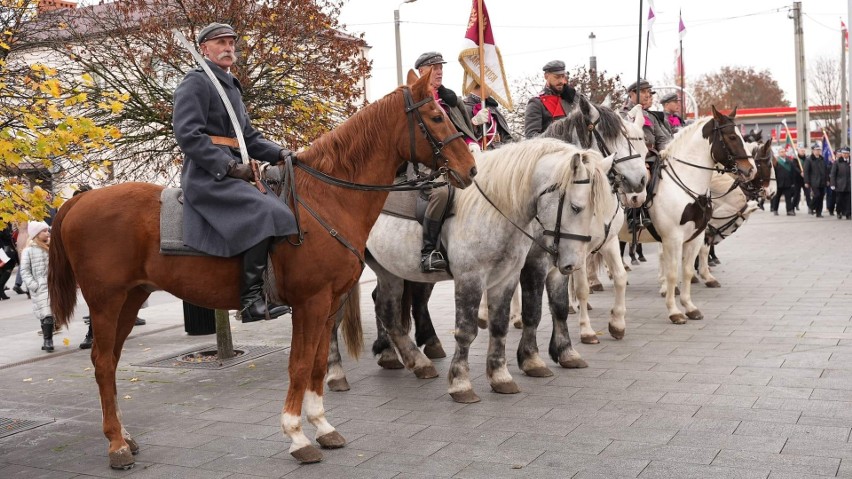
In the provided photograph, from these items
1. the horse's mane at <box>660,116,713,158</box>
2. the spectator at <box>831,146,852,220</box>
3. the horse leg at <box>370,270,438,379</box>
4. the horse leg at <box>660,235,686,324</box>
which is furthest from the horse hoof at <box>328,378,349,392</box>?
the spectator at <box>831,146,852,220</box>

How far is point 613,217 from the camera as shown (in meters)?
8.99

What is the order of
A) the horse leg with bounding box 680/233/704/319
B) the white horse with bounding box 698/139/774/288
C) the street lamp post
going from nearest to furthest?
the horse leg with bounding box 680/233/704/319
the white horse with bounding box 698/139/774/288
the street lamp post

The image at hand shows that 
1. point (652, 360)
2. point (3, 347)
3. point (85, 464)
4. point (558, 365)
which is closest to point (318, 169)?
point (85, 464)

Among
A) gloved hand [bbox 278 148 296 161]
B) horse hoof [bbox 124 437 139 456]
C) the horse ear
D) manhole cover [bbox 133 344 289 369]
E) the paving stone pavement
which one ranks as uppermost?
the horse ear

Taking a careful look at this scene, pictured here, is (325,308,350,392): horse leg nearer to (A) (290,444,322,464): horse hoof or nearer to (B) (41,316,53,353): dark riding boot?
(A) (290,444,322,464): horse hoof

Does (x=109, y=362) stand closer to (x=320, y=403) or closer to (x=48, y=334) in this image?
(x=320, y=403)

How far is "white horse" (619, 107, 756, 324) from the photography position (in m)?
10.6

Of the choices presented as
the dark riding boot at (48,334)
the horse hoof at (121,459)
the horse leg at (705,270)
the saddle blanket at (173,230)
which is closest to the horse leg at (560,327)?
the saddle blanket at (173,230)

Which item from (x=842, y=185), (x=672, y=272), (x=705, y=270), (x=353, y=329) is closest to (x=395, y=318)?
(x=353, y=329)

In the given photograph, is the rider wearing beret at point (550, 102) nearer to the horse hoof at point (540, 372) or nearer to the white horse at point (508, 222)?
the white horse at point (508, 222)

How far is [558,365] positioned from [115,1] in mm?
6196

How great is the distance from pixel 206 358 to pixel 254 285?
169 inches

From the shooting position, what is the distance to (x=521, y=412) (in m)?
6.60

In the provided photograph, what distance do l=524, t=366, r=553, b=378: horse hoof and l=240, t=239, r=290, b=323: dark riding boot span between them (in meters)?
2.94
